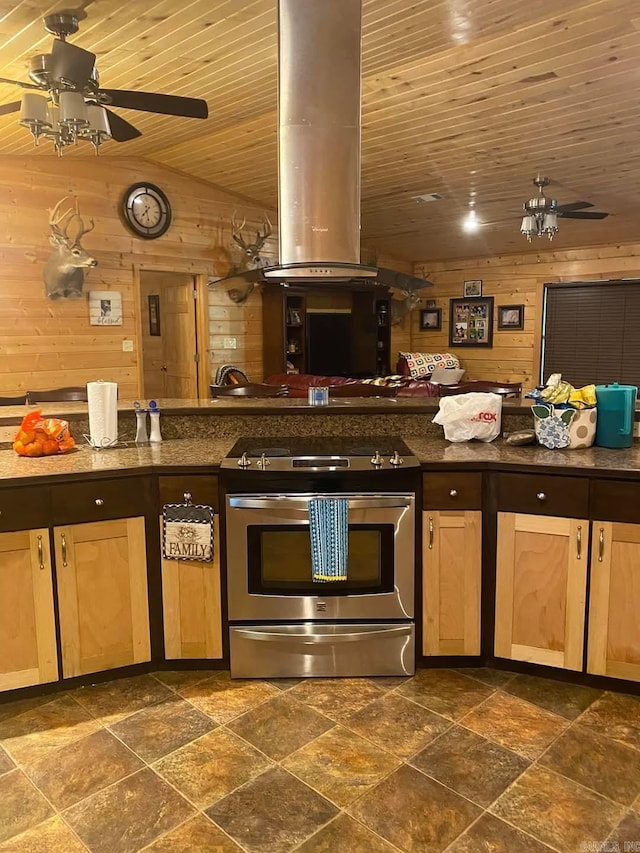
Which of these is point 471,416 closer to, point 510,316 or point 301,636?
point 301,636

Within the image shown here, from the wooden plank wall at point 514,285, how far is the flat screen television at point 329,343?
5.94 ft

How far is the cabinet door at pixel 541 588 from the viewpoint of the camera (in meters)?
2.54

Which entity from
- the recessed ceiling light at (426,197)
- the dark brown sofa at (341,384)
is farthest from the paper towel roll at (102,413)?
the recessed ceiling light at (426,197)

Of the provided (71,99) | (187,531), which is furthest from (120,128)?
(187,531)

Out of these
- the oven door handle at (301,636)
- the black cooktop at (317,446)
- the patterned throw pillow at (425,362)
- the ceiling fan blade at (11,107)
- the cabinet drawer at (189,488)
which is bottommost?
the oven door handle at (301,636)

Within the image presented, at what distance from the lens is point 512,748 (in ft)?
7.27

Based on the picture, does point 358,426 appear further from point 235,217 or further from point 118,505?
point 235,217

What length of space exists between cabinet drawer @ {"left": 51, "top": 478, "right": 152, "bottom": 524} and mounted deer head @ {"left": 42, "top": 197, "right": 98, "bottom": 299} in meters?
3.61

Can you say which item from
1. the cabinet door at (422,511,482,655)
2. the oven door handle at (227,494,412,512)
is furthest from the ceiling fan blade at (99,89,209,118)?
the cabinet door at (422,511,482,655)

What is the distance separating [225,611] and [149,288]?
18.2 feet

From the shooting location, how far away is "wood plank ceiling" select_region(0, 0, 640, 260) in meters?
3.22

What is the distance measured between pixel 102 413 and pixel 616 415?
2263mm

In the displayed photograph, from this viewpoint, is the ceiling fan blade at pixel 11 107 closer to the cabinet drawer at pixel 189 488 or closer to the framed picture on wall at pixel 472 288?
the cabinet drawer at pixel 189 488

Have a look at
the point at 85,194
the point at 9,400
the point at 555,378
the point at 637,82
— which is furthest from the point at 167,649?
the point at 85,194
